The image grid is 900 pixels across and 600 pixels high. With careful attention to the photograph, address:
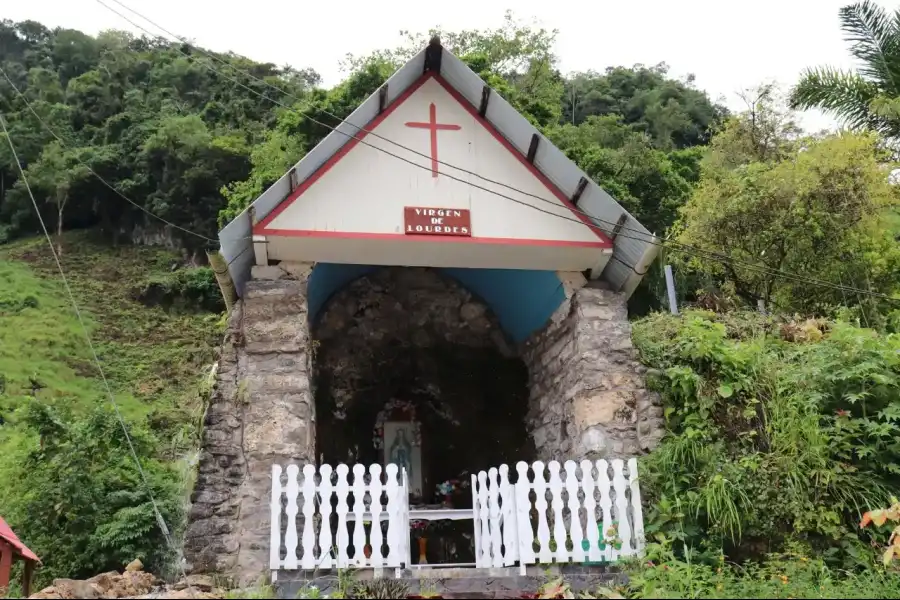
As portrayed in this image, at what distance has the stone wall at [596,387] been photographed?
6750mm

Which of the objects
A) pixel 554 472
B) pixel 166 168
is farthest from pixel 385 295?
pixel 166 168

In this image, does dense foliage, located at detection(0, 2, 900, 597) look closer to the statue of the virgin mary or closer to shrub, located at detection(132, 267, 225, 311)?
shrub, located at detection(132, 267, 225, 311)

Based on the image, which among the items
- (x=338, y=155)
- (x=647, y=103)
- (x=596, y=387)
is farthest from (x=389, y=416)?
(x=647, y=103)

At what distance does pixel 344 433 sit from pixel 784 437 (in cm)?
486

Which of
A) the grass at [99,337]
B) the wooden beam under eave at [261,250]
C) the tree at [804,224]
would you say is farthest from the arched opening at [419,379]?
the grass at [99,337]

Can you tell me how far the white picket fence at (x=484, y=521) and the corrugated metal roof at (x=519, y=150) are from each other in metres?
1.90

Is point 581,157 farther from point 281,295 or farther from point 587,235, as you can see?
point 281,295

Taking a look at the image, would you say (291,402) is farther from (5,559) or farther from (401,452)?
(401,452)

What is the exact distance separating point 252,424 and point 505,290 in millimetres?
3562

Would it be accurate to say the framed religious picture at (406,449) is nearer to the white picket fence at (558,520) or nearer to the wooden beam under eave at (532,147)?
the white picket fence at (558,520)

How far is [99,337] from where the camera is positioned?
26.0m

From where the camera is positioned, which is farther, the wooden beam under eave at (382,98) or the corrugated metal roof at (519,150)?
the wooden beam under eave at (382,98)

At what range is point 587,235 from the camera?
7.16m

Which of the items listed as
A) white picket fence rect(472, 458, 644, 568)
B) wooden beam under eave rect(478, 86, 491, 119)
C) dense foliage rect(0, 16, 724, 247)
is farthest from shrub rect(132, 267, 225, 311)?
white picket fence rect(472, 458, 644, 568)
